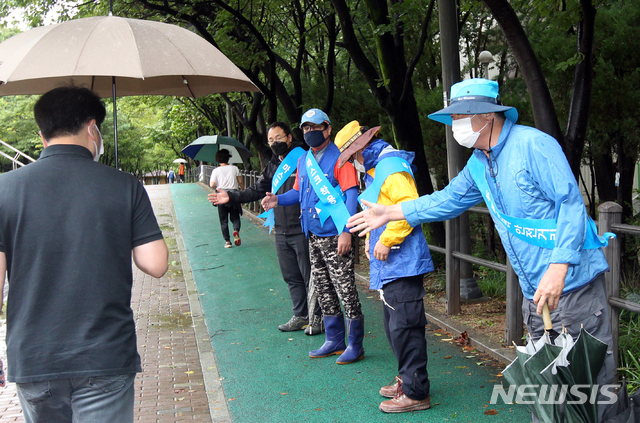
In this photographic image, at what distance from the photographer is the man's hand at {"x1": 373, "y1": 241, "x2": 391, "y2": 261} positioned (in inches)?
158

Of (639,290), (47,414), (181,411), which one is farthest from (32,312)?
(639,290)

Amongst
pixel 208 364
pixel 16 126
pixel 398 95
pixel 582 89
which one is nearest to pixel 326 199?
pixel 208 364

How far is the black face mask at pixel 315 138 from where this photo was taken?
16.9 ft

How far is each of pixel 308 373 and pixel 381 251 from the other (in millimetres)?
1693

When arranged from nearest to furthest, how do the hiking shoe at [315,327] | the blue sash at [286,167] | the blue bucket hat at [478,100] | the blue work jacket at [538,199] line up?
the blue work jacket at [538,199], the blue bucket hat at [478,100], the blue sash at [286,167], the hiking shoe at [315,327]

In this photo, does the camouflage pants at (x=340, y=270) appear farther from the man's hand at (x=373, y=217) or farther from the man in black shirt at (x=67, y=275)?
the man in black shirt at (x=67, y=275)

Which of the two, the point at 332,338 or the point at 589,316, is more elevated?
the point at 589,316

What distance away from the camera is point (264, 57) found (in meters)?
13.6

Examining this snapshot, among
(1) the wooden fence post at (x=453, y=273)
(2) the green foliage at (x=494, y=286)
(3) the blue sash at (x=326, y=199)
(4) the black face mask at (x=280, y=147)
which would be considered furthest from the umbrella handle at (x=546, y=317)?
(2) the green foliage at (x=494, y=286)

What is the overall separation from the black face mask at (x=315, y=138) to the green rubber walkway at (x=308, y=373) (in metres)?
1.90

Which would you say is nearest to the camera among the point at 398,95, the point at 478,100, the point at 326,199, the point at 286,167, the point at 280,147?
the point at 478,100

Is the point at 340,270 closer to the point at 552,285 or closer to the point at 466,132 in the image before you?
the point at 466,132

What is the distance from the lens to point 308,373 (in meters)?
5.23

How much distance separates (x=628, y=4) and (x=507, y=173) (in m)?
6.20
